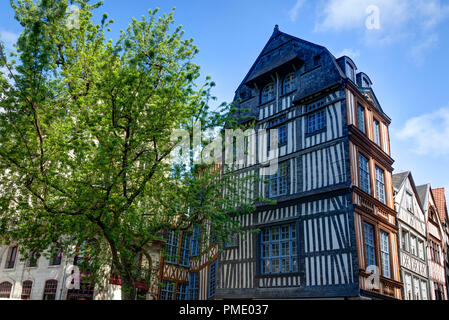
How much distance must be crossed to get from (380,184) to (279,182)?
166 inches

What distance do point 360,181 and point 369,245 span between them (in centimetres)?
230

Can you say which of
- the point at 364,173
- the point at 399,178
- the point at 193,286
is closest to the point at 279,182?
the point at 364,173

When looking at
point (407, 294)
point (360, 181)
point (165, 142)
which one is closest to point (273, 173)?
point (360, 181)

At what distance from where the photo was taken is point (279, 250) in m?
13.8

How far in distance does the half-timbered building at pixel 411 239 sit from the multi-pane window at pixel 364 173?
4024 mm

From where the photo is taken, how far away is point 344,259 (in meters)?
11.7

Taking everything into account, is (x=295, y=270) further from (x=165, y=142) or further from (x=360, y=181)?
(x=165, y=142)

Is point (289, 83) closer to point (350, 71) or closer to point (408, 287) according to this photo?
point (350, 71)

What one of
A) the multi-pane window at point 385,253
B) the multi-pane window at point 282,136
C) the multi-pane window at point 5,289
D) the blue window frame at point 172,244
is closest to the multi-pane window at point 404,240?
the multi-pane window at point 385,253

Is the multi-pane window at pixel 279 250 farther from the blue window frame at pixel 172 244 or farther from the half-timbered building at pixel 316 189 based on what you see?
the blue window frame at pixel 172 244

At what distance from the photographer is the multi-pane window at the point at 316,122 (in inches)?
558

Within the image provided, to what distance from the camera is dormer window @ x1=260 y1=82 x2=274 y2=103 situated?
55.0 feet

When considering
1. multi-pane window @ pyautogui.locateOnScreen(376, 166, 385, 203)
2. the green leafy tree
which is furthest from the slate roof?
the green leafy tree

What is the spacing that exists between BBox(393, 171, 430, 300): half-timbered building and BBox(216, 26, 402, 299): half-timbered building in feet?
7.83
